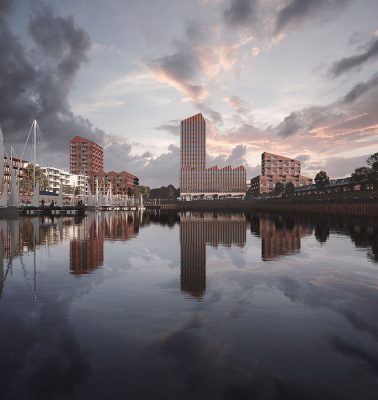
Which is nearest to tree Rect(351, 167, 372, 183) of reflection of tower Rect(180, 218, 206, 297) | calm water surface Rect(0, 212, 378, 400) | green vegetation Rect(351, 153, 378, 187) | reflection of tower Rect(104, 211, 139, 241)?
green vegetation Rect(351, 153, 378, 187)

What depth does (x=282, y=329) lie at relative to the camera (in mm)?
12250

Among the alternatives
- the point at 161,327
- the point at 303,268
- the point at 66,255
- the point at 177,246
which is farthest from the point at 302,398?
the point at 177,246

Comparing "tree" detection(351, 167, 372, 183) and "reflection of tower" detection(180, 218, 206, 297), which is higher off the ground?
"tree" detection(351, 167, 372, 183)

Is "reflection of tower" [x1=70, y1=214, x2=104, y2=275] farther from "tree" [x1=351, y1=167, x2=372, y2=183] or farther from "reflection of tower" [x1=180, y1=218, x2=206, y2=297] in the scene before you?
"tree" [x1=351, y1=167, x2=372, y2=183]

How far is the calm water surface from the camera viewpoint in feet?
27.7

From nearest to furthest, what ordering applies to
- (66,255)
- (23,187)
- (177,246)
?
(66,255) < (177,246) < (23,187)

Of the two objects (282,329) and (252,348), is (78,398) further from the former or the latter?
(282,329)

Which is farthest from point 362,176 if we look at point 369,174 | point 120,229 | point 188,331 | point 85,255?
point 188,331

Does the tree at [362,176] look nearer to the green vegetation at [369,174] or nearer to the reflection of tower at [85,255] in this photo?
the green vegetation at [369,174]

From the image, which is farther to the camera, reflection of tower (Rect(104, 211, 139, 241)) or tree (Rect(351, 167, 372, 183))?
tree (Rect(351, 167, 372, 183))

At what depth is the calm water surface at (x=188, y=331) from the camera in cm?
844

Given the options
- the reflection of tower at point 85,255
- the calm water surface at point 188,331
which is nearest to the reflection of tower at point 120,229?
the reflection of tower at point 85,255

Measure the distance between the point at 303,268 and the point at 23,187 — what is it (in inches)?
6131

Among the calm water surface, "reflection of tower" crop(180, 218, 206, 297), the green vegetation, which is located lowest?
"reflection of tower" crop(180, 218, 206, 297)
